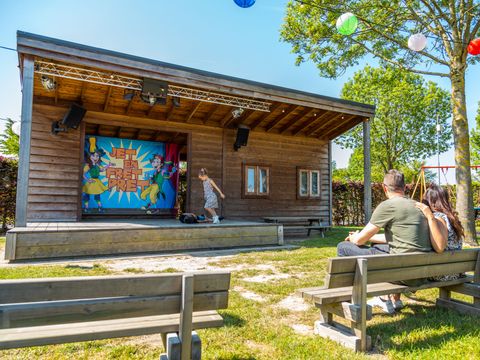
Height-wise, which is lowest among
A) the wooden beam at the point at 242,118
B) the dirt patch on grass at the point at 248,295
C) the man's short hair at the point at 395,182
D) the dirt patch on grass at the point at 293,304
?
the dirt patch on grass at the point at 293,304

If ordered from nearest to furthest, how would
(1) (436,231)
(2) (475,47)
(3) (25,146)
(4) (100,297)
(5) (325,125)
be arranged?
(4) (100,297) < (1) (436,231) < (3) (25,146) < (2) (475,47) < (5) (325,125)

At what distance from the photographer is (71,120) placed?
27.2 feet

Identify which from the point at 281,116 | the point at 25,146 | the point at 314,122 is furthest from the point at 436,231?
the point at 314,122

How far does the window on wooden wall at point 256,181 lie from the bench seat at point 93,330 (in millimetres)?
8732

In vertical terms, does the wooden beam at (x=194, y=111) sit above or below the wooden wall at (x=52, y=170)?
above

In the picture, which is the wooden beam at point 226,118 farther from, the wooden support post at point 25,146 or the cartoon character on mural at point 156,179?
the wooden support post at point 25,146

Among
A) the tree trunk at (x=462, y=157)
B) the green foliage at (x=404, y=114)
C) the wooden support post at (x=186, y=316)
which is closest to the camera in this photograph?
the wooden support post at (x=186, y=316)

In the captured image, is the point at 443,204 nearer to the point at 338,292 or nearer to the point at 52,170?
the point at 338,292

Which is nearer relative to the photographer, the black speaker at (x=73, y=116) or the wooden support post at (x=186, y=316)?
the wooden support post at (x=186, y=316)

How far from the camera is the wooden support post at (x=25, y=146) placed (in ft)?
18.8

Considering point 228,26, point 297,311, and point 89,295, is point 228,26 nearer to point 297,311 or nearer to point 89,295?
point 297,311

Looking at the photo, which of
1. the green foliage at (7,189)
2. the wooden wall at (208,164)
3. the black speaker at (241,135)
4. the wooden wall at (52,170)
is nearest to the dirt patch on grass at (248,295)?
the wooden wall at (208,164)

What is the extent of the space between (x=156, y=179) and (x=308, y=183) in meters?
5.42

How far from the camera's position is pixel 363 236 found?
3109 mm
